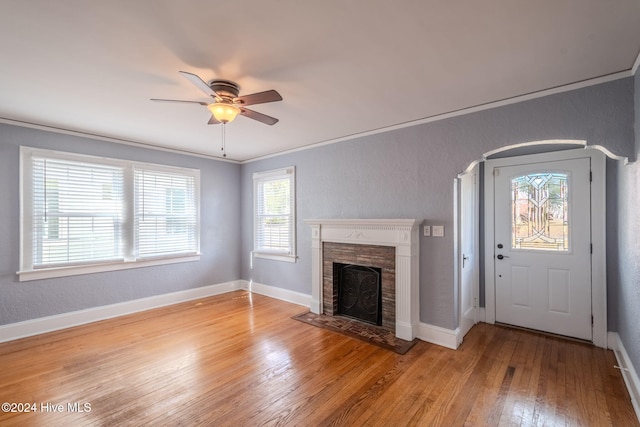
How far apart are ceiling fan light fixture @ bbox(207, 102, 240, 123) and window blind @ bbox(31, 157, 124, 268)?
8.85 ft

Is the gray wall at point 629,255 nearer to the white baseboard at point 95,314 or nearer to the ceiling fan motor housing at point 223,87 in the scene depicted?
the ceiling fan motor housing at point 223,87

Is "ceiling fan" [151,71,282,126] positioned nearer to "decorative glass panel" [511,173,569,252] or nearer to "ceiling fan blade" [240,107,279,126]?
"ceiling fan blade" [240,107,279,126]

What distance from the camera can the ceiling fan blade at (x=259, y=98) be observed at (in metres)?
2.13

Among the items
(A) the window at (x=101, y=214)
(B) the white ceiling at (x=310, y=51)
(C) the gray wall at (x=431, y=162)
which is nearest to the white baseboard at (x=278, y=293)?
(C) the gray wall at (x=431, y=162)

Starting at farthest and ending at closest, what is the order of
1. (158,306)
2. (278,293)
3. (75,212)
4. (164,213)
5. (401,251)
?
1. (278,293)
2. (164,213)
3. (158,306)
4. (75,212)
5. (401,251)

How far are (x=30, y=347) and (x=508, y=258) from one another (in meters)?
5.67

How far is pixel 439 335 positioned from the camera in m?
3.22

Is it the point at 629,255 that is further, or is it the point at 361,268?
the point at 361,268

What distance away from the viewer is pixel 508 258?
3.74 m

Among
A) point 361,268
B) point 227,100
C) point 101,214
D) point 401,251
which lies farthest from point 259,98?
point 101,214

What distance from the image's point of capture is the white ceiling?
164 centimetres

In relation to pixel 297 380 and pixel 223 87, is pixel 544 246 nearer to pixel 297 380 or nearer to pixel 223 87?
pixel 297 380

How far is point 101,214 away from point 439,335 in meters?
4.62

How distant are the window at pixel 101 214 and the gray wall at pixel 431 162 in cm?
174
